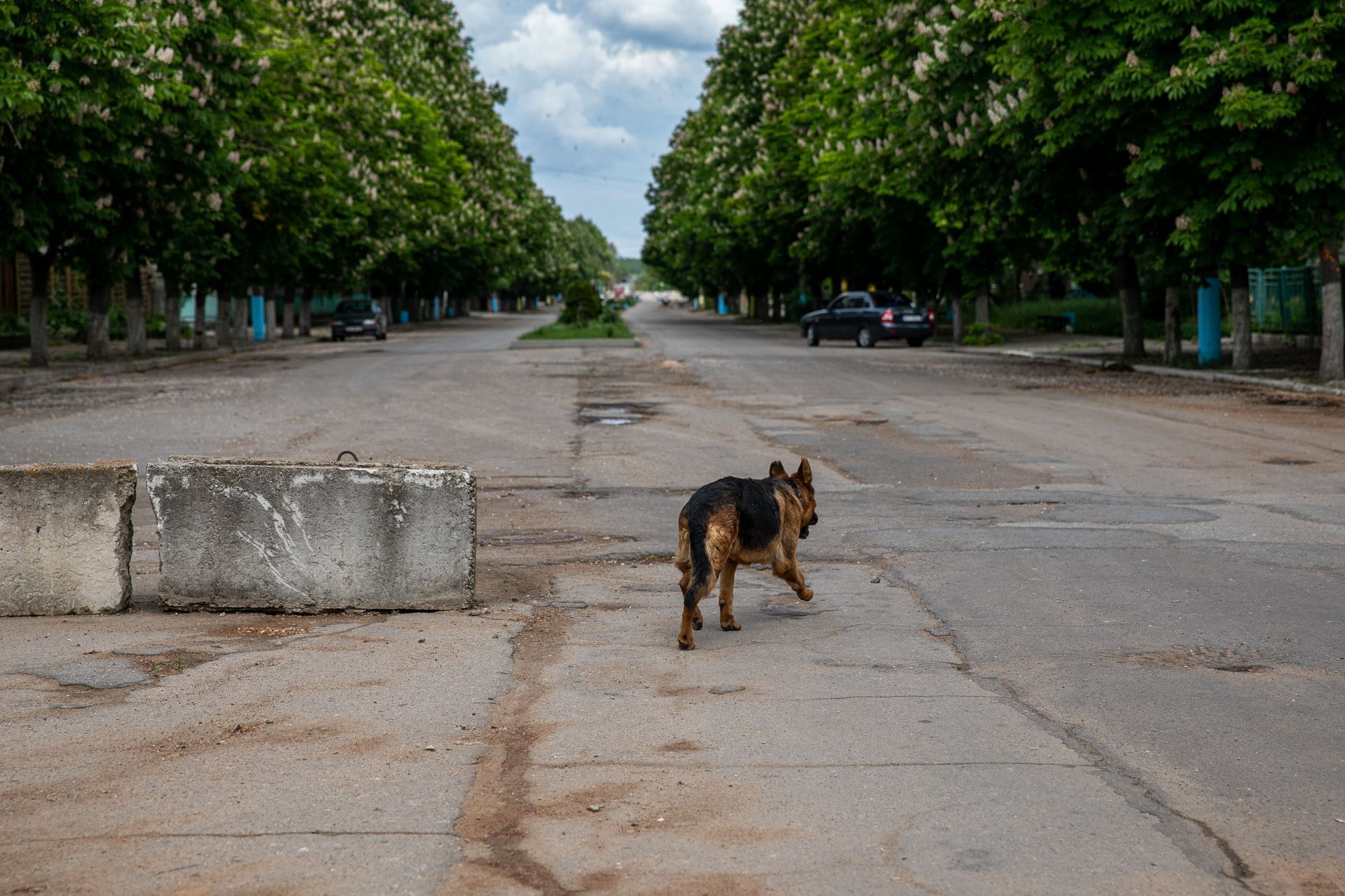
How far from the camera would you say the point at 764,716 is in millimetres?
5457

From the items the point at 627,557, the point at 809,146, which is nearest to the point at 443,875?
the point at 627,557

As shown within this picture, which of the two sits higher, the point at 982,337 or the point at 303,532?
the point at 982,337

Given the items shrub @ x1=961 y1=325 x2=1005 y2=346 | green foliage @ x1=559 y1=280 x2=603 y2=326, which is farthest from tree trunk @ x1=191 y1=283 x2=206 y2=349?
shrub @ x1=961 y1=325 x2=1005 y2=346

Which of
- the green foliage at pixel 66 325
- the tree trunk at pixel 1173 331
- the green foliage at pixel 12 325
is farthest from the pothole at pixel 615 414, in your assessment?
the green foliage at pixel 66 325

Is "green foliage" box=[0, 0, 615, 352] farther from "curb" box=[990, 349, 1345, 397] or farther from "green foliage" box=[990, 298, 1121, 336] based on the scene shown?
"green foliage" box=[990, 298, 1121, 336]

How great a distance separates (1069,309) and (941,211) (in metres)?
17.3

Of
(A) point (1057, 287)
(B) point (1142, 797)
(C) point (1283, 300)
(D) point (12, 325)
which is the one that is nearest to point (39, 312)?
(D) point (12, 325)

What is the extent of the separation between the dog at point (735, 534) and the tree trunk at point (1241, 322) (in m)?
20.9

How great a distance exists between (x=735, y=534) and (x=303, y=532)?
91.4 inches

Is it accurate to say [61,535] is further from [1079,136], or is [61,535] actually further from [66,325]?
[66,325]

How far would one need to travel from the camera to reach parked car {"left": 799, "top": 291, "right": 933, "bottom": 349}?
42.7 m

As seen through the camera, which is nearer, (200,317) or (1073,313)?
(200,317)

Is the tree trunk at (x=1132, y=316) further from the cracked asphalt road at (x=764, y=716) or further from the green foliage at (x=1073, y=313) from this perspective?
the cracked asphalt road at (x=764, y=716)

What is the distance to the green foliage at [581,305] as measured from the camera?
62562 mm
